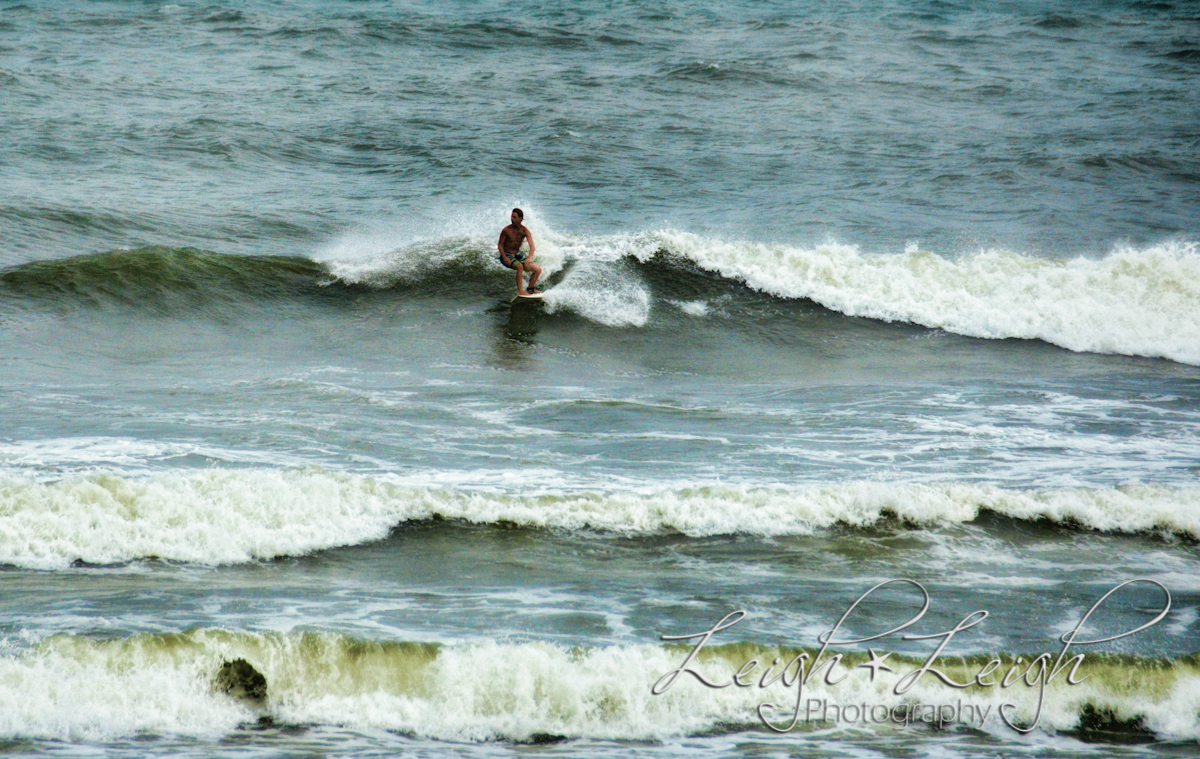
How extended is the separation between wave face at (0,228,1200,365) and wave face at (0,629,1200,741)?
27.4 feet

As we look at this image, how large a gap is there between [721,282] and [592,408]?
5.46 metres

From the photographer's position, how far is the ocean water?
5094 millimetres

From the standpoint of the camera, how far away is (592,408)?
9648mm

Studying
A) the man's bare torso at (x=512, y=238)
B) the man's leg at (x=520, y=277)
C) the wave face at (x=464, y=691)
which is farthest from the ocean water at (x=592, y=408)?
the man's bare torso at (x=512, y=238)

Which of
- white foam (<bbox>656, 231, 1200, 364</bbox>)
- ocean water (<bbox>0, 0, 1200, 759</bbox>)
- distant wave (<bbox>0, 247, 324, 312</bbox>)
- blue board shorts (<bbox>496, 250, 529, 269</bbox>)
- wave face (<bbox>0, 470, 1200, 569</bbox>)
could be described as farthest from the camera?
blue board shorts (<bbox>496, 250, 529, 269</bbox>)

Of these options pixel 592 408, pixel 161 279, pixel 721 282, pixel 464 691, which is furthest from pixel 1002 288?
pixel 464 691

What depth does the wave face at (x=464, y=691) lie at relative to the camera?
4.78 meters

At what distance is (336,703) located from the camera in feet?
16.3

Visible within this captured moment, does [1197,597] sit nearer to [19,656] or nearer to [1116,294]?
[19,656]

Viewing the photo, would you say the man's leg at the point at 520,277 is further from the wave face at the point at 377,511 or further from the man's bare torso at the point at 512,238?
the wave face at the point at 377,511

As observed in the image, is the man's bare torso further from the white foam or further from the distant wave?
the distant wave

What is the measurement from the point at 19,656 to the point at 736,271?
11271mm

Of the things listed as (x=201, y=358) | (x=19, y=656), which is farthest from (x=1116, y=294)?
(x=19, y=656)

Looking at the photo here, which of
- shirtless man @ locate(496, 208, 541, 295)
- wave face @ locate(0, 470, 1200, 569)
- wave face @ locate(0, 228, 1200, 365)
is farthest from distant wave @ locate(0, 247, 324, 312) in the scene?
wave face @ locate(0, 470, 1200, 569)
